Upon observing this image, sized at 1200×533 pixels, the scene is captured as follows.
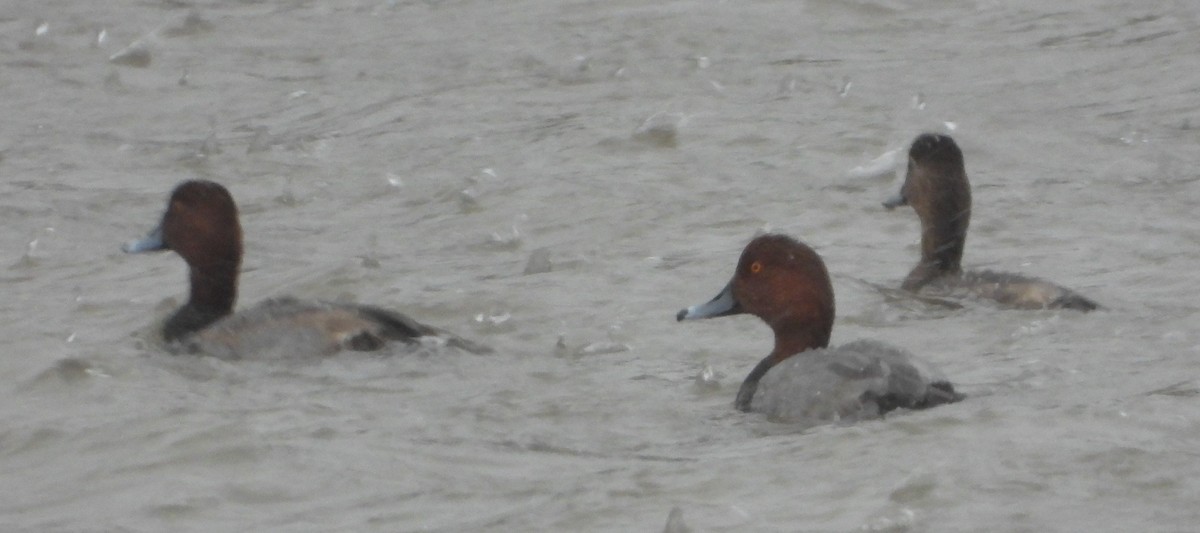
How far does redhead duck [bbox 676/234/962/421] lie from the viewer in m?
6.74

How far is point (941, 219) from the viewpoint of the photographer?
9.65 meters

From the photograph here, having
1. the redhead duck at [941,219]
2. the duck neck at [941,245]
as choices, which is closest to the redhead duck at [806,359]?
the redhead duck at [941,219]

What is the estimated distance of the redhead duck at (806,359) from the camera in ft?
22.1

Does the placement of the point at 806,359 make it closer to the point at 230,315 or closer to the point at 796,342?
the point at 796,342

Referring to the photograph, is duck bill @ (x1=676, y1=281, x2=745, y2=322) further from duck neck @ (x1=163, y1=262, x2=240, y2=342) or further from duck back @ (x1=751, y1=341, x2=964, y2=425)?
duck neck @ (x1=163, y1=262, x2=240, y2=342)

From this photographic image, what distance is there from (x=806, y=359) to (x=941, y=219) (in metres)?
2.69

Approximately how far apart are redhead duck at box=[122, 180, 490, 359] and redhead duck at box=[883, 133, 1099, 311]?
214 cm

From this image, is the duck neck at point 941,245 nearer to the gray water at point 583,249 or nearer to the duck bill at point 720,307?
the gray water at point 583,249

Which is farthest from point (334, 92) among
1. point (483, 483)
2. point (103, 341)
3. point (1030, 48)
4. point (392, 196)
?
point (483, 483)

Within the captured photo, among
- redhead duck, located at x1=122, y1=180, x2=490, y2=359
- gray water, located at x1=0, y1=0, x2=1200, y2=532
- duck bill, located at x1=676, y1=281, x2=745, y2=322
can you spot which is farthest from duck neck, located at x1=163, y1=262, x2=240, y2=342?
duck bill, located at x1=676, y1=281, x2=745, y2=322

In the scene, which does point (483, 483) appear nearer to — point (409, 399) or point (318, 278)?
point (409, 399)

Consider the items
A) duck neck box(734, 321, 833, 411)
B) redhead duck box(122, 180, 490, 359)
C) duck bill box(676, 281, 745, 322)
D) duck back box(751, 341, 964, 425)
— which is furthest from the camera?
redhead duck box(122, 180, 490, 359)

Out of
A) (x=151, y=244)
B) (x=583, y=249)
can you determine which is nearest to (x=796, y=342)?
(x=583, y=249)

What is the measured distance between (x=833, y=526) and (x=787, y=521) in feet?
0.45
